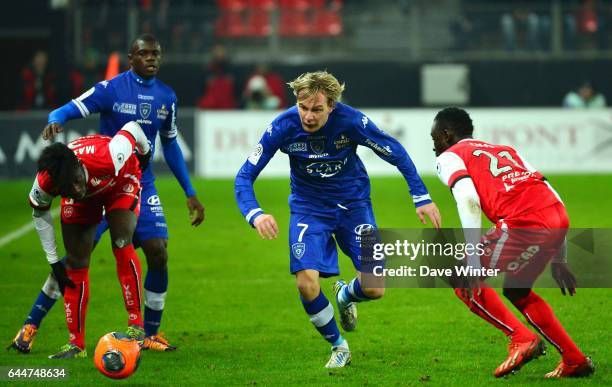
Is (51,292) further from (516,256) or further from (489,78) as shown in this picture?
(489,78)

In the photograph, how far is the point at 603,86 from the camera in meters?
26.1

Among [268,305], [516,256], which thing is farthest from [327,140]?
[268,305]

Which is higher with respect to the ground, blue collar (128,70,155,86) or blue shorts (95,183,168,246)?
blue collar (128,70,155,86)

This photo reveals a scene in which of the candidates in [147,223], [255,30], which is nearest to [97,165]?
[147,223]

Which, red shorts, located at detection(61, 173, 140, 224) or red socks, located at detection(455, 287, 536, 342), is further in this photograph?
red shorts, located at detection(61, 173, 140, 224)

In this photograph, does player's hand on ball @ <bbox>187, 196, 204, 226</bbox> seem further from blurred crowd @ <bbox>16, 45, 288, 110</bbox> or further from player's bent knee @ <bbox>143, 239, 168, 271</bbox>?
blurred crowd @ <bbox>16, 45, 288, 110</bbox>

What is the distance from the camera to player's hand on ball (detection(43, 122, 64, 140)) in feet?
26.8

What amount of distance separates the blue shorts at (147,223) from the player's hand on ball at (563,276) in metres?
3.08

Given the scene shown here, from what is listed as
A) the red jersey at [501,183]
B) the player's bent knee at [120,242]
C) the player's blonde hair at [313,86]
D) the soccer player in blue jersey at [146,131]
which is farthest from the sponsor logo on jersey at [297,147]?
the soccer player in blue jersey at [146,131]

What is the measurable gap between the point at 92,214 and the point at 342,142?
1877mm

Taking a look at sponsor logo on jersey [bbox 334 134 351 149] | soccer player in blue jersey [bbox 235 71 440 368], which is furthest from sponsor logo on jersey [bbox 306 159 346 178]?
sponsor logo on jersey [bbox 334 134 351 149]

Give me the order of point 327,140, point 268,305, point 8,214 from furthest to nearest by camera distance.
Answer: point 8,214, point 268,305, point 327,140

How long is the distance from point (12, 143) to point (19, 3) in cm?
664

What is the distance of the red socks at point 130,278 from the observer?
27.0 feet
